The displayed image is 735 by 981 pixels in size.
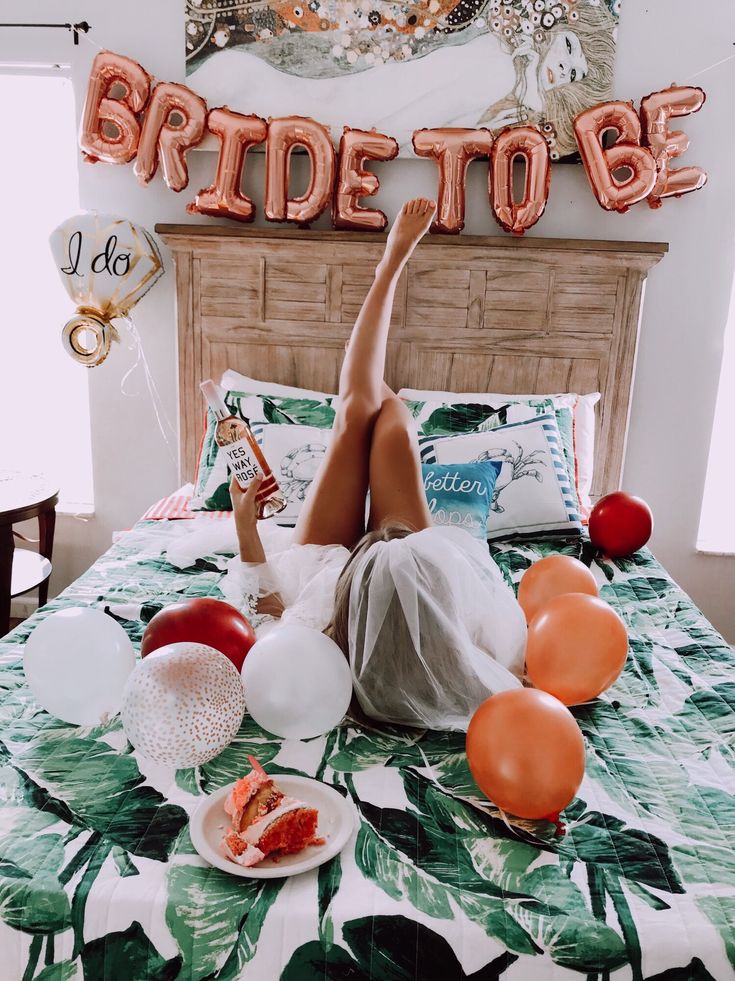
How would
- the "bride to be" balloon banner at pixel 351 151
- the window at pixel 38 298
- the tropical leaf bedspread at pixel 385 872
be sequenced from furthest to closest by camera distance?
the window at pixel 38 298, the "bride to be" balloon banner at pixel 351 151, the tropical leaf bedspread at pixel 385 872

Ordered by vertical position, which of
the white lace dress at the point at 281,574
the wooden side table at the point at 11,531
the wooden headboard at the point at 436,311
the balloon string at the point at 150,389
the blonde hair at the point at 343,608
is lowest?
the wooden side table at the point at 11,531

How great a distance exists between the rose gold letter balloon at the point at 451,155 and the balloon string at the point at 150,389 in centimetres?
113

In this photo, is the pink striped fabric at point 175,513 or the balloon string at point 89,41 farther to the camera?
the balloon string at point 89,41

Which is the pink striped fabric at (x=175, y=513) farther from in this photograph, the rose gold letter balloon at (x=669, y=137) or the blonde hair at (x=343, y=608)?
the rose gold letter balloon at (x=669, y=137)

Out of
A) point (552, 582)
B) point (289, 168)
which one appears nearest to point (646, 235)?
point (289, 168)

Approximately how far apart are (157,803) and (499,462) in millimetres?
1445

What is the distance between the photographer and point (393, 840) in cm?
102

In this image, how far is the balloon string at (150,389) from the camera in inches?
110

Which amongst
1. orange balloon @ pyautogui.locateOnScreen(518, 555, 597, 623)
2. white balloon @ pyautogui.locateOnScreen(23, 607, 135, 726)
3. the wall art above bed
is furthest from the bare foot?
white balloon @ pyautogui.locateOnScreen(23, 607, 135, 726)

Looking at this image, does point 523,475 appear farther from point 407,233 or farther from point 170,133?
point 170,133

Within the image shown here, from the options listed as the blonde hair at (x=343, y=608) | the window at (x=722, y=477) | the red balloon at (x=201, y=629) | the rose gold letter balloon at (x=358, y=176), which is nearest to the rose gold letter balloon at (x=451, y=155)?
the rose gold letter balloon at (x=358, y=176)

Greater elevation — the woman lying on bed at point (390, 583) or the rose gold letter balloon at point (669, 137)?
the rose gold letter balloon at point (669, 137)

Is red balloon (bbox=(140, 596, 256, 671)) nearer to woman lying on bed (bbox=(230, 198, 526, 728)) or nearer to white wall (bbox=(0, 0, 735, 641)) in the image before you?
woman lying on bed (bbox=(230, 198, 526, 728))

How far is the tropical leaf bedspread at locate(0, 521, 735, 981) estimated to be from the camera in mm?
887
